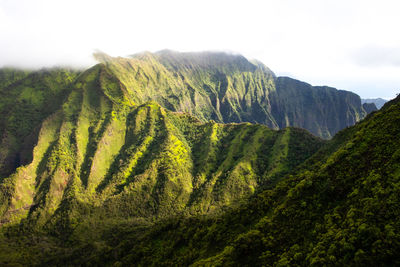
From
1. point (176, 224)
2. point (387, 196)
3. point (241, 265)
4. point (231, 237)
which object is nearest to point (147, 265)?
point (176, 224)

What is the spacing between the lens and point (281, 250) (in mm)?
65250

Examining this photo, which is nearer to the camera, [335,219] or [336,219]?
[336,219]

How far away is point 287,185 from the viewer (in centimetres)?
10781

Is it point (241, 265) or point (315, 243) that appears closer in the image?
point (315, 243)

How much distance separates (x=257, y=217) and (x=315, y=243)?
133ft

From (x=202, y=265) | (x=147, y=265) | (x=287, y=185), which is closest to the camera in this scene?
(x=202, y=265)

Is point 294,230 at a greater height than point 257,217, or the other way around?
point 294,230

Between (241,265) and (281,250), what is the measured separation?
42.2ft

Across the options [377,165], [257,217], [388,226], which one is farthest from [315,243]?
[257,217]

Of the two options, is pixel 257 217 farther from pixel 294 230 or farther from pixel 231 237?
pixel 294 230

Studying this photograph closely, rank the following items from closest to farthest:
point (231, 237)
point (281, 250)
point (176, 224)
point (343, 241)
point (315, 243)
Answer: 1. point (343, 241)
2. point (315, 243)
3. point (281, 250)
4. point (231, 237)
5. point (176, 224)

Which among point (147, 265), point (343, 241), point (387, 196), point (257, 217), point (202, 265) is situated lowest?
point (147, 265)

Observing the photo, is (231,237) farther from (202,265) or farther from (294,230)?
(294,230)

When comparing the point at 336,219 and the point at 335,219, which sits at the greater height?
the point at 336,219
